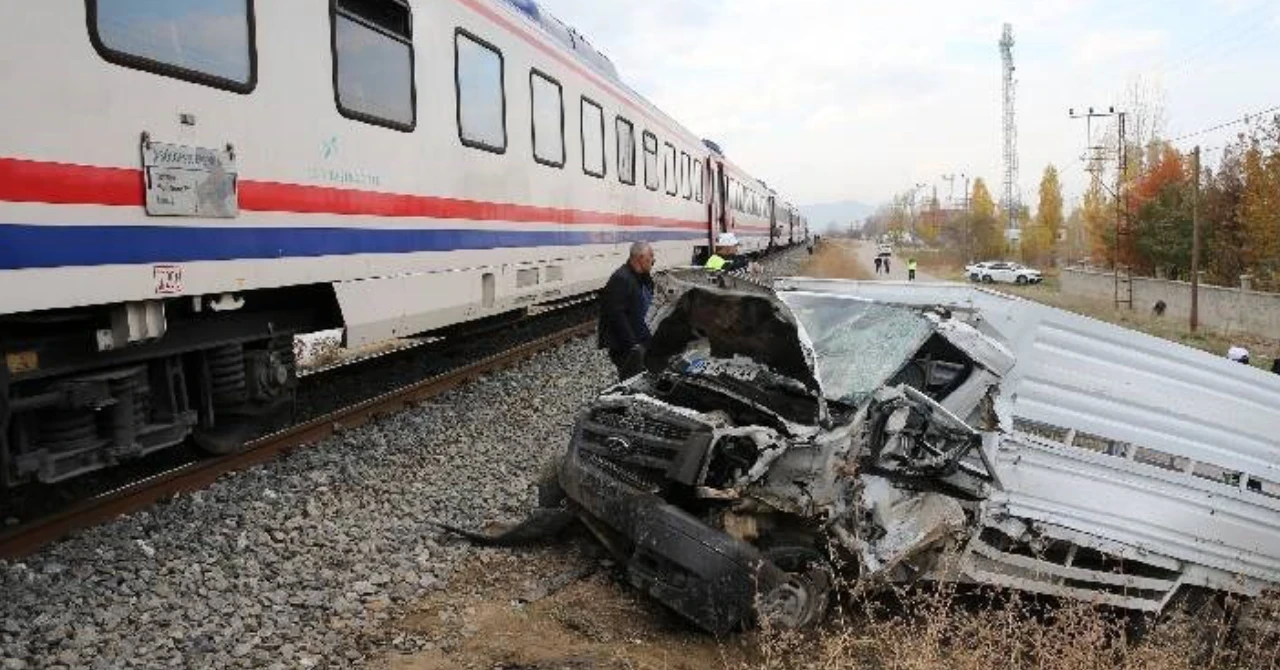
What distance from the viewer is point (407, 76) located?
7.56m

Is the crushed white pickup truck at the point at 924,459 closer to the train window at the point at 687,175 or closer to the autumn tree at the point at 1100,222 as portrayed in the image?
the train window at the point at 687,175

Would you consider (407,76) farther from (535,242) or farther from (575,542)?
(575,542)

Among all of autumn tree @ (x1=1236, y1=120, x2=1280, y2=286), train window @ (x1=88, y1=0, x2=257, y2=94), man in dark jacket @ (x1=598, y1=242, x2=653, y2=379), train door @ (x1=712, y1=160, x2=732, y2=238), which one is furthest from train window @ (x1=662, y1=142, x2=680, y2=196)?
autumn tree @ (x1=1236, y1=120, x2=1280, y2=286)

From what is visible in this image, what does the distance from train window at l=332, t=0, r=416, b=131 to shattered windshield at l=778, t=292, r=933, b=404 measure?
10.8 ft

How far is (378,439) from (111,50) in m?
3.45

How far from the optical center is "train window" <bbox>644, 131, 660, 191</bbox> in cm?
1585

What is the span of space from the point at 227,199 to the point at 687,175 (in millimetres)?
15562

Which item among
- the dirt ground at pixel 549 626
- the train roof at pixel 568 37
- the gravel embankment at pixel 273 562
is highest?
the train roof at pixel 568 37

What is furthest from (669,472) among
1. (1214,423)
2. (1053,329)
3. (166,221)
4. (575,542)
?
(1214,423)

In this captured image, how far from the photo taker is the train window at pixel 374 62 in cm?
670

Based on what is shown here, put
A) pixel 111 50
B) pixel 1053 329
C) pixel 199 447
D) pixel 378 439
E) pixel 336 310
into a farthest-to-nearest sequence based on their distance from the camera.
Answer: pixel 378 439, pixel 336 310, pixel 199 447, pixel 1053 329, pixel 111 50

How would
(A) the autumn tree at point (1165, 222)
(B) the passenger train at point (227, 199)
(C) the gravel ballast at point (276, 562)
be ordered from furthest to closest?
1. (A) the autumn tree at point (1165, 222)
2. (B) the passenger train at point (227, 199)
3. (C) the gravel ballast at point (276, 562)

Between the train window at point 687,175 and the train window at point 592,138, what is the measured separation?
22.1 ft

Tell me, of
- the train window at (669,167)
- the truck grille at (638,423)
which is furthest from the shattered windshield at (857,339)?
the train window at (669,167)
